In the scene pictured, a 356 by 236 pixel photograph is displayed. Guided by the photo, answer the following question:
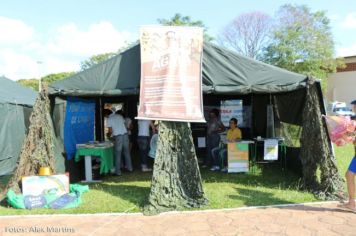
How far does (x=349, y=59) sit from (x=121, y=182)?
34.7m

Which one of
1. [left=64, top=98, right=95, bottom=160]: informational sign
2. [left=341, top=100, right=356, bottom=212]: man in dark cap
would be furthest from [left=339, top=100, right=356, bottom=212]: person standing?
[left=64, top=98, right=95, bottom=160]: informational sign

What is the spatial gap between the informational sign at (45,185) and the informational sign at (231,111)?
6509 millimetres

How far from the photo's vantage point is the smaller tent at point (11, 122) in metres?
10.2

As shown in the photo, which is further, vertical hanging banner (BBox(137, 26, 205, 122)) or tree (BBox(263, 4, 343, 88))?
tree (BBox(263, 4, 343, 88))

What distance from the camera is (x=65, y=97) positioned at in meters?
8.20

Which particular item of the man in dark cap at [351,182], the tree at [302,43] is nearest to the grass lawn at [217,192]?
the man in dark cap at [351,182]

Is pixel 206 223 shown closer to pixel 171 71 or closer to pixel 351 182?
pixel 351 182

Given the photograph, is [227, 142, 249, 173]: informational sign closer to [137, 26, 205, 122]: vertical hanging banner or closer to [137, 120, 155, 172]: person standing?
[137, 120, 155, 172]: person standing

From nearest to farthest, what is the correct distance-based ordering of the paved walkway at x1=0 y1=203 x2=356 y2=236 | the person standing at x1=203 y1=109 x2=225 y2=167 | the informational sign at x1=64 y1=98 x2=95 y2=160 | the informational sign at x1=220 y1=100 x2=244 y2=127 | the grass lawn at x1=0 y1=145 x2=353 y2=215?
the paved walkway at x1=0 y1=203 x2=356 y2=236 < the grass lawn at x1=0 y1=145 x2=353 y2=215 < the informational sign at x1=64 y1=98 x2=95 y2=160 < the person standing at x1=203 y1=109 x2=225 y2=167 < the informational sign at x1=220 y1=100 x2=244 y2=127

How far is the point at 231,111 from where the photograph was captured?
1223 cm

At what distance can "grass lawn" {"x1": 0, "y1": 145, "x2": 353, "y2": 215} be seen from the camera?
6410 mm

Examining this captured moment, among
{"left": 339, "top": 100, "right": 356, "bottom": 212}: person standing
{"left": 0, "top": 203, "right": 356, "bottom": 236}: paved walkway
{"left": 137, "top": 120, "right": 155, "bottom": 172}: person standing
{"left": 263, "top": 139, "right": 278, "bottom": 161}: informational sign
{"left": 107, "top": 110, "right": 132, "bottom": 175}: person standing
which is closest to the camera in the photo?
{"left": 0, "top": 203, "right": 356, "bottom": 236}: paved walkway

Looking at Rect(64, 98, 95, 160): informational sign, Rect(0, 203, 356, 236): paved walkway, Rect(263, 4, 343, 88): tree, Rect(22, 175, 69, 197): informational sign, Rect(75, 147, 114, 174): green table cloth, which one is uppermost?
Rect(263, 4, 343, 88): tree

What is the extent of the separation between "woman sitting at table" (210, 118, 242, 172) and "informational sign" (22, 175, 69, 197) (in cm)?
423
